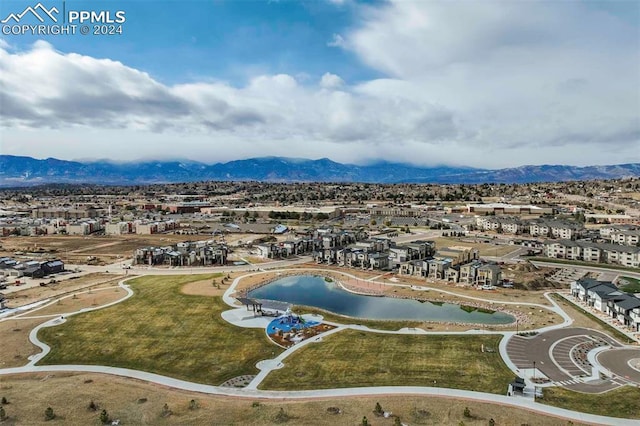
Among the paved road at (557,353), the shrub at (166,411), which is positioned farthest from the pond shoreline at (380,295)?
the shrub at (166,411)

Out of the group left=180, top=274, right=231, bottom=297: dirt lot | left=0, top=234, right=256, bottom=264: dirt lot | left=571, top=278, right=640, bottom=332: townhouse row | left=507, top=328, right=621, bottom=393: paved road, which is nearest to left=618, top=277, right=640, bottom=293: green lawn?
left=571, top=278, right=640, bottom=332: townhouse row

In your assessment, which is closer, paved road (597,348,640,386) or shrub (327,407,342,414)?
shrub (327,407,342,414)

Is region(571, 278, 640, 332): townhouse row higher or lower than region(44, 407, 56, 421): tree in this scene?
higher

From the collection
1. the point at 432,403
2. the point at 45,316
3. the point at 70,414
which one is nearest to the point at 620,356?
the point at 432,403

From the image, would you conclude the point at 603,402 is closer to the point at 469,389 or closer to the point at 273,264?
the point at 469,389

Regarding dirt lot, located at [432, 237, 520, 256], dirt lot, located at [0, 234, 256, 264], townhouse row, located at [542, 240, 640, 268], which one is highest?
townhouse row, located at [542, 240, 640, 268]

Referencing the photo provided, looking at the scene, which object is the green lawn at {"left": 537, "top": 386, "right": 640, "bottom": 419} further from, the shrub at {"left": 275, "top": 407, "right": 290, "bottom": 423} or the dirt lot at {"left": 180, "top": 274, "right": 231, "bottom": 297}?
the dirt lot at {"left": 180, "top": 274, "right": 231, "bottom": 297}

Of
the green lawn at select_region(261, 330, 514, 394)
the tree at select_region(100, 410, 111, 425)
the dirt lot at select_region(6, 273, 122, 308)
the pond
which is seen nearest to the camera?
the tree at select_region(100, 410, 111, 425)

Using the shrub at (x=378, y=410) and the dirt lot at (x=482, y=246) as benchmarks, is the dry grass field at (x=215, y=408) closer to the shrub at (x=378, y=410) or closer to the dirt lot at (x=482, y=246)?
the shrub at (x=378, y=410)

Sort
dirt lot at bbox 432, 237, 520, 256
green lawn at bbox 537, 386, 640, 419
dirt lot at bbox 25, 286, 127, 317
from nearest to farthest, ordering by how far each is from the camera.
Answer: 1. green lawn at bbox 537, 386, 640, 419
2. dirt lot at bbox 25, 286, 127, 317
3. dirt lot at bbox 432, 237, 520, 256
